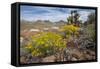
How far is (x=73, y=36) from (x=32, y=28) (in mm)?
590

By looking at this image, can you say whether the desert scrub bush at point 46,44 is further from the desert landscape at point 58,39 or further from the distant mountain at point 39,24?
the distant mountain at point 39,24

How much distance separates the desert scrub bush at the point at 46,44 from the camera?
10.2 ft

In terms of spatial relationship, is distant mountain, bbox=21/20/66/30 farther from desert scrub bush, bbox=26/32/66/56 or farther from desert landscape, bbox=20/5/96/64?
desert scrub bush, bbox=26/32/66/56

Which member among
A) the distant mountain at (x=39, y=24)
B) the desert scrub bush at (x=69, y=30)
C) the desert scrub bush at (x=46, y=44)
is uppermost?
the distant mountain at (x=39, y=24)

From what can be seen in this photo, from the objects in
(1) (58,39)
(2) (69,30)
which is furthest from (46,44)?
(2) (69,30)

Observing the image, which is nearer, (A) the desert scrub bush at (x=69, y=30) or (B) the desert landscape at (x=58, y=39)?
(B) the desert landscape at (x=58, y=39)

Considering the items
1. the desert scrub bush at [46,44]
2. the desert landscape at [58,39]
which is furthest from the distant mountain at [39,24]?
the desert scrub bush at [46,44]

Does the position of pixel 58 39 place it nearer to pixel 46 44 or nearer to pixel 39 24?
pixel 46 44

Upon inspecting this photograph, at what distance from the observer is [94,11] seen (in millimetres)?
3494

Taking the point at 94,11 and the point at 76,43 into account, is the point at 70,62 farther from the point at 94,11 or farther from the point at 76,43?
the point at 94,11

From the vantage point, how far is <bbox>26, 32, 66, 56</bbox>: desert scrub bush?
3107 mm

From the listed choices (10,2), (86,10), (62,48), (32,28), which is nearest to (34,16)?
(32,28)

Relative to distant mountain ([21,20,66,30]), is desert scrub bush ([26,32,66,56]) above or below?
below

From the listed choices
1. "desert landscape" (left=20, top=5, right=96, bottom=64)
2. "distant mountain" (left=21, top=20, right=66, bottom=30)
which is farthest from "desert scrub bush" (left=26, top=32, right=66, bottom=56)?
"distant mountain" (left=21, top=20, right=66, bottom=30)
